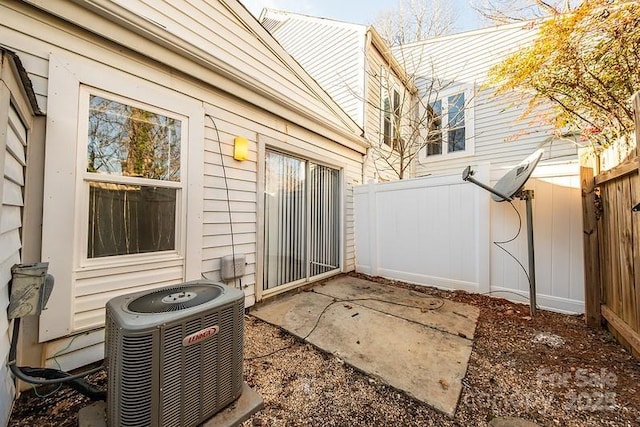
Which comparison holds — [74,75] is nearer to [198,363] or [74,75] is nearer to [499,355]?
[198,363]

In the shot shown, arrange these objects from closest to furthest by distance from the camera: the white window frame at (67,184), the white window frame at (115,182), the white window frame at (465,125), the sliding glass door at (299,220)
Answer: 1. the white window frame at (67,184)
2. the white window frame at (115,182)
3. the sliding glass door at (299,220)
4. the white window frame at (465,125)

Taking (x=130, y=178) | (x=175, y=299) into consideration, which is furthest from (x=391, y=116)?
(x=175, y=299)

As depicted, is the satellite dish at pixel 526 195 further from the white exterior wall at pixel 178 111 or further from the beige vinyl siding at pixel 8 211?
the beige vinyl siding at pixel 8 211

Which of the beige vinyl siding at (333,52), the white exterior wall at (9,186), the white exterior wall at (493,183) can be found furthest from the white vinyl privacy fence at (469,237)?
the white exterior wall at (9,186)

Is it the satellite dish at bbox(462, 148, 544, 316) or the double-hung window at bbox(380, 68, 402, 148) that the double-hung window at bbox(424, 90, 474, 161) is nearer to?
the double-hung window at bbox(380, 68, 402, 148)

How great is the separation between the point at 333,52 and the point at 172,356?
6.93 m

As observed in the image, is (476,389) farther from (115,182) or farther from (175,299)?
(115,182)

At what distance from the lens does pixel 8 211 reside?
1.40 m

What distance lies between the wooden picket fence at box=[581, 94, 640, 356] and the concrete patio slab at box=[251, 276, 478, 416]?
43.9 inches

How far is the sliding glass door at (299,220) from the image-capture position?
352cm

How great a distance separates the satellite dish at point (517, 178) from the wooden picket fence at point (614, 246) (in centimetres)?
51

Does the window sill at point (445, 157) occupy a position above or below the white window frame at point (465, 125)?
below

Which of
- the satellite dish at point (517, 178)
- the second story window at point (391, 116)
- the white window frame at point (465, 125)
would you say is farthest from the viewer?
the white window frame at point (465, 125)

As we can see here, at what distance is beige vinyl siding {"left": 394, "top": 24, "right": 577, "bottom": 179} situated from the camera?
5.88 m
